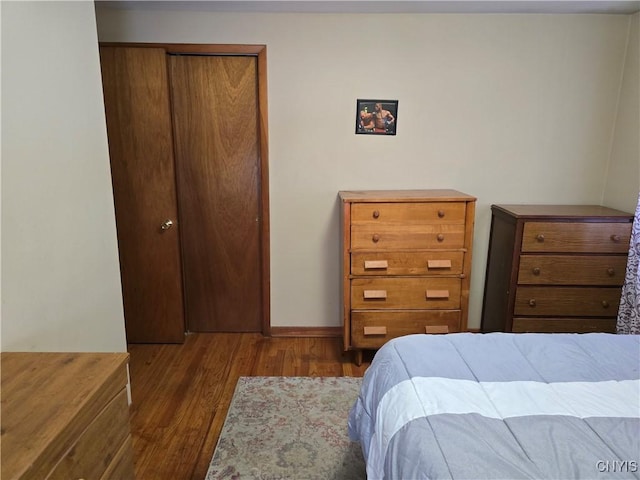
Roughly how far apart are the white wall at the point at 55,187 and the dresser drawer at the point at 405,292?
1427 mm

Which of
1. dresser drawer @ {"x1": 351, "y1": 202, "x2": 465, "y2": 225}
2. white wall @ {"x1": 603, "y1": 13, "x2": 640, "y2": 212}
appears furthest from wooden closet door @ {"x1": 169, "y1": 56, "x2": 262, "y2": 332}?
white wall @ {"x1": 603, "y1": 13, "x2": 640, "y2": 212}

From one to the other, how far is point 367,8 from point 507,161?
1.42 m

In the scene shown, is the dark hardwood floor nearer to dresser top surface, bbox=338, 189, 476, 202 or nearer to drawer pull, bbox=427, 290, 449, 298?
drawer pull, bbox=427, 290, 449, 298

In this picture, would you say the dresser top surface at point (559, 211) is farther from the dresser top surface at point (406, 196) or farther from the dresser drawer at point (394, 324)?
the dresser drawer at point (394, 324)

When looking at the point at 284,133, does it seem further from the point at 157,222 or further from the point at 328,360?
the point at 328,360

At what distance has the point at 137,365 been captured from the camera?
2818 mm

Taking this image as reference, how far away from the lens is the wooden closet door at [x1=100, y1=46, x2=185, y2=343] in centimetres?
273

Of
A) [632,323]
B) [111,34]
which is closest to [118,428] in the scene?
[111,34]

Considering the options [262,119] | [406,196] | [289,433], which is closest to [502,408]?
[289,433]

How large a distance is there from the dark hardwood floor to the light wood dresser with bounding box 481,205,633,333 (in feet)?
3.66

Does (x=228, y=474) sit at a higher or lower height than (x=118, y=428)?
lower

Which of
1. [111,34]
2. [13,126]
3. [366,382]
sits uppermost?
[111,34]

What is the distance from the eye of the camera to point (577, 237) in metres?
2.60

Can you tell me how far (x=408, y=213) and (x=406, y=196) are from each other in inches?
4.4
